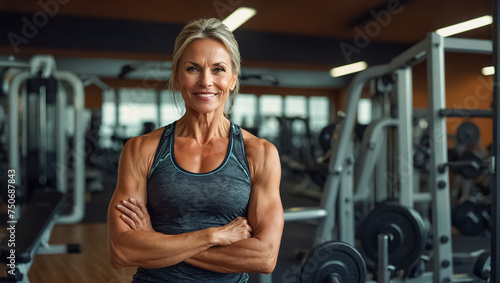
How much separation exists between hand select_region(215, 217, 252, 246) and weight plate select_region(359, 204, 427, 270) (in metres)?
1.06

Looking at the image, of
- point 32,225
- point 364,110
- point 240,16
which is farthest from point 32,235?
point 364,110

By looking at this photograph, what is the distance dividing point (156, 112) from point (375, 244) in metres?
8.96

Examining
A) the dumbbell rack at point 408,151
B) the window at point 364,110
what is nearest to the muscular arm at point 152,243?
the dumbbell rack at point 408,151

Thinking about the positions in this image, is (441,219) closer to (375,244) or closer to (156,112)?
(375,244)

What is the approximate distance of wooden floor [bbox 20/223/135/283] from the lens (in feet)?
7.53

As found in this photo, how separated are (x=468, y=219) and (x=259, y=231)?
213cm

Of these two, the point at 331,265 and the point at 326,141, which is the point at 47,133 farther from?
the point at 331,265

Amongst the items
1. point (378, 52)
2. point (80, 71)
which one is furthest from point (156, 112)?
point (378, 52)

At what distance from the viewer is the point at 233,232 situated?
0.75m

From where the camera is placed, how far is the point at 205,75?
0.75 metres

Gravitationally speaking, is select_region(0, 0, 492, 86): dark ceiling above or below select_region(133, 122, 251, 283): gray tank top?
above

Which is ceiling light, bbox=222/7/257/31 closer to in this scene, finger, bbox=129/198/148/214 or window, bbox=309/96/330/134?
finger, bbox=129/198/148/214

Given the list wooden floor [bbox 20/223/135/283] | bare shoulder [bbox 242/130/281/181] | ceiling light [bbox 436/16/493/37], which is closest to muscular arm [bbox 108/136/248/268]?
bare shoulder [bbox 242/130/281/181]

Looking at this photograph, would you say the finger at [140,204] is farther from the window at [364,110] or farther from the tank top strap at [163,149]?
the window at [364,110]
